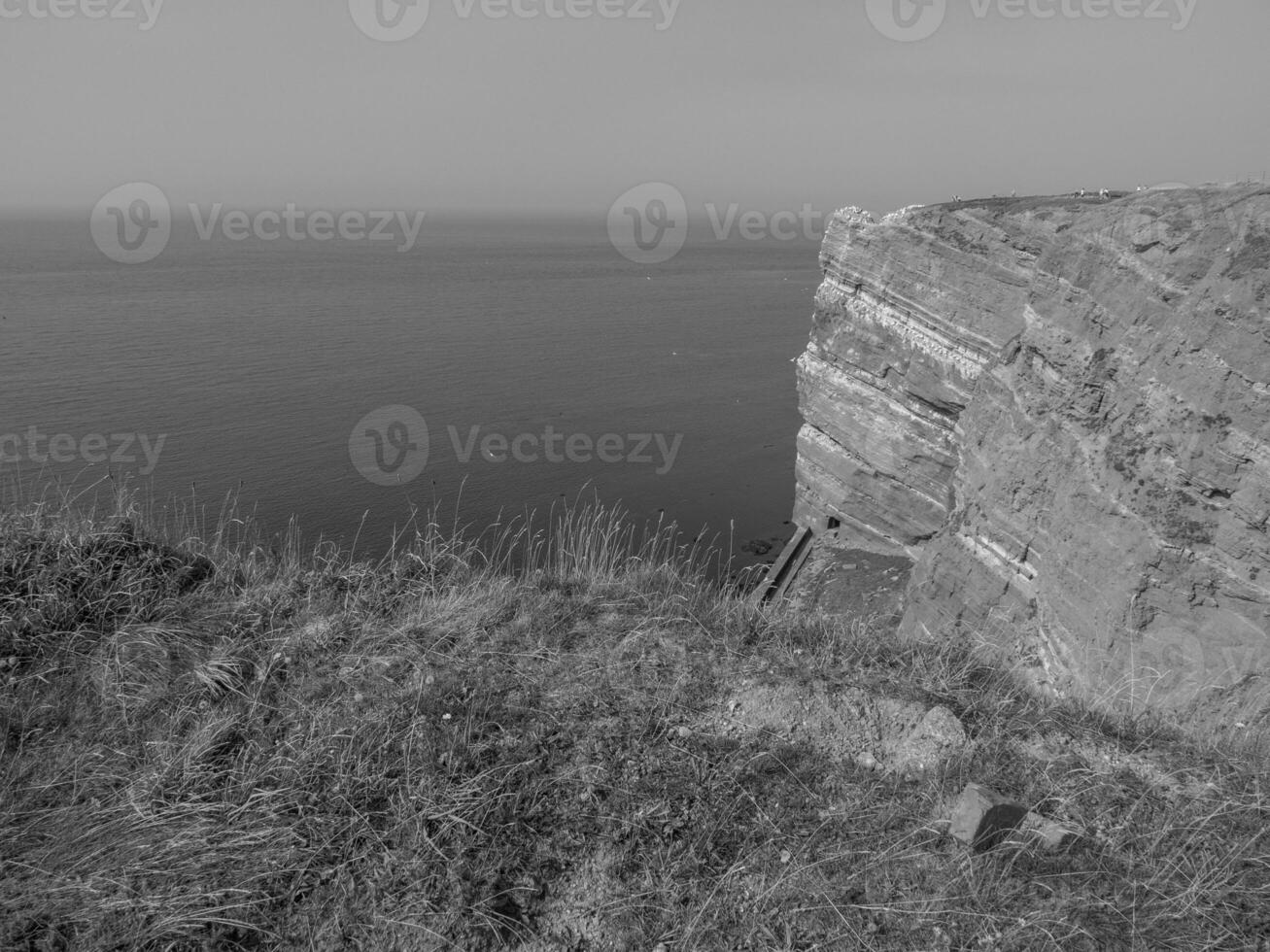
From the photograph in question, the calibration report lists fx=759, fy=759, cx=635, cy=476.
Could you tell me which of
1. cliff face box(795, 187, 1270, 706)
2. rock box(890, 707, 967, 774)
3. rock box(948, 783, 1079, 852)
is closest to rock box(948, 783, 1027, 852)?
rock box(948, 783, 1079, 852)

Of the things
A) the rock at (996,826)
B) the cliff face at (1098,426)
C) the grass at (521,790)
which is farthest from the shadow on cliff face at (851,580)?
the rock at (996,826)

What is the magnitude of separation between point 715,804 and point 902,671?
2124 mm

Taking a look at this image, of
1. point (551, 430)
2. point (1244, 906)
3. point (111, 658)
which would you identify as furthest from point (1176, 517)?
point (551, 430)

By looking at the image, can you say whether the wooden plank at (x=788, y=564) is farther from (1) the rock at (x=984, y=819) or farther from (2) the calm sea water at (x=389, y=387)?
(1) the rock at (x=984, y=819)

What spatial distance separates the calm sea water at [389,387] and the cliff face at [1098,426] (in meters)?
6.31

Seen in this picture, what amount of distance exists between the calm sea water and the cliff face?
6307 mm

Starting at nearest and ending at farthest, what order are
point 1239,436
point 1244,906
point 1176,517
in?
point 1244,906, point 1239,436, point 1176,517

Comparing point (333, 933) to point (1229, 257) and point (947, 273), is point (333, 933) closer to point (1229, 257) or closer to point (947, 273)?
point (1229, 257)

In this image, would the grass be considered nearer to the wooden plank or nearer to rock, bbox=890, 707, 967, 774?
rock, bbox=890, 707, 967, 774

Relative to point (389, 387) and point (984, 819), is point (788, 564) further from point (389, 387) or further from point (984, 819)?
point (389, 387)

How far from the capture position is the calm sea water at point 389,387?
3105 centimetres

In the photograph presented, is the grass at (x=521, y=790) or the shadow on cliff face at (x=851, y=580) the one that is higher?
the grass at (x=521, y=790)

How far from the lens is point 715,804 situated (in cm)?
401

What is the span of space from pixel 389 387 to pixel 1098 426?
37130 mm
